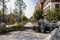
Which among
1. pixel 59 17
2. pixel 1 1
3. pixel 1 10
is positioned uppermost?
pixel 1 1

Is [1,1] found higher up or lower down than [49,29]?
higher up

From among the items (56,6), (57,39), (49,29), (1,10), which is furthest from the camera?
(56,6)

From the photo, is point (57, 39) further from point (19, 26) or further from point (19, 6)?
point (19, 6)

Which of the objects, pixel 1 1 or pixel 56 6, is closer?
pixel 1 1

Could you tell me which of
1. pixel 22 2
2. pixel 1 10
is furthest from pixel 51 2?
pixel 1 10

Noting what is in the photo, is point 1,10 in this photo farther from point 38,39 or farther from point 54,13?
point 38,39

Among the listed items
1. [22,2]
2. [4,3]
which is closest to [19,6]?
Answer: [22,2]

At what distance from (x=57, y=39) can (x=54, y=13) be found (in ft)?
83.5

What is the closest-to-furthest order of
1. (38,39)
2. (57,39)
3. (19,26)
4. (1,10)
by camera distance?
(57,39), (38,39), (19,26), (1,10)

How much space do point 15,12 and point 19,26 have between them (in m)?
24.9

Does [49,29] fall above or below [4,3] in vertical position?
below

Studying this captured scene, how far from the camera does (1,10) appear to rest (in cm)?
3091

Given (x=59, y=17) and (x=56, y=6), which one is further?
(x=56, y=6)

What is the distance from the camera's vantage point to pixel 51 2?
42250mm
